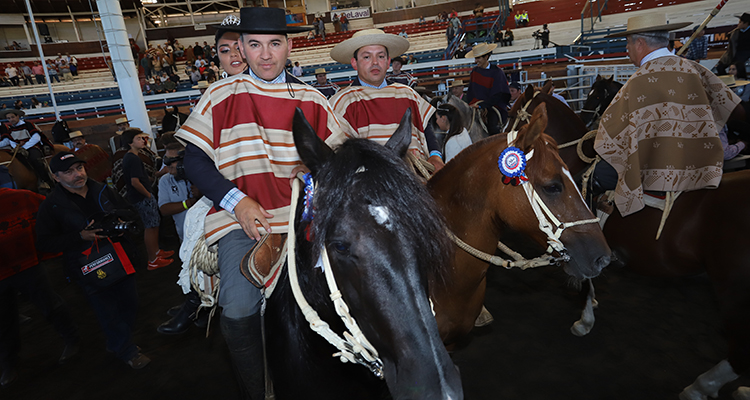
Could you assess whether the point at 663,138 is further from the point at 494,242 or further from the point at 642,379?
the point at 642,379

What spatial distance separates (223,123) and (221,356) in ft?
10.8

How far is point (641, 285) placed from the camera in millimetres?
4609

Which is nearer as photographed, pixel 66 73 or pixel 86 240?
pixel 86 240

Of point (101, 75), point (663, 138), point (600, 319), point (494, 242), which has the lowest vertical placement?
point (600, 319)

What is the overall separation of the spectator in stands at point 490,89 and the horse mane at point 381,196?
6364mm

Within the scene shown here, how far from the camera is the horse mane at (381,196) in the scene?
1.19 m

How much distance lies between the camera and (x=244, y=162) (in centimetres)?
183

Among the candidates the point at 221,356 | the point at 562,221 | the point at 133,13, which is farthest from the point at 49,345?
the point at 133,13

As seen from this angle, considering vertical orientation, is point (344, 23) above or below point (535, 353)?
above

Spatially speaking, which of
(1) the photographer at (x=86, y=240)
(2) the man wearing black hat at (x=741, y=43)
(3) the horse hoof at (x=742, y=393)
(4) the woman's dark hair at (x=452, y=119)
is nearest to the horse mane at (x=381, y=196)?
(3) the horse hoof at (x=742, y=393)

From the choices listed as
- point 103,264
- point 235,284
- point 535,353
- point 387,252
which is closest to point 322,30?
point 103,264

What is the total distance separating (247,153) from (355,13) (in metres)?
37.7

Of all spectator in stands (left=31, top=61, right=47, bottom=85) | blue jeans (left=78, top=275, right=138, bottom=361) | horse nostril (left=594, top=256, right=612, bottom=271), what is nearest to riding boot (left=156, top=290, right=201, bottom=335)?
blue jeans (left=78, top=275, right=138, bottom=361)

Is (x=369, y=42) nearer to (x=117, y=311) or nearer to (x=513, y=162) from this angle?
(x=513, y=162)
